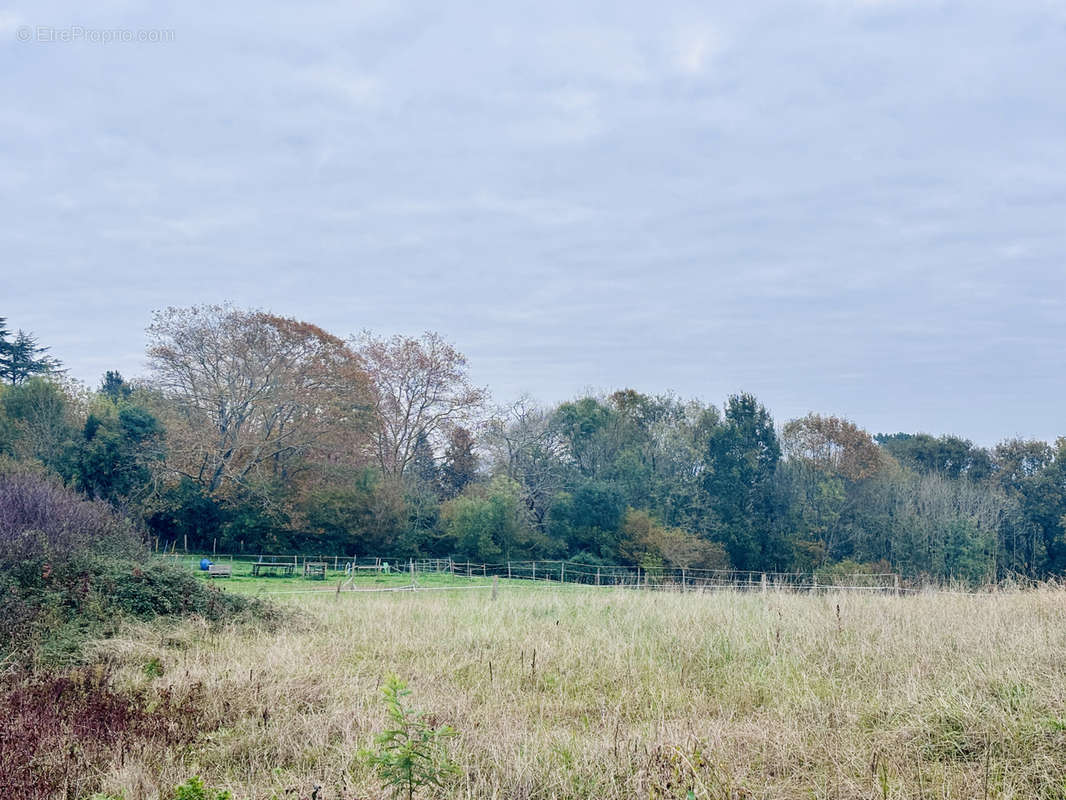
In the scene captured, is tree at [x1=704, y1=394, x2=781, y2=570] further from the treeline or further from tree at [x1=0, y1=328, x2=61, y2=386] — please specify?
tree at [x1=0, y1=328, x2=61, y2=386]

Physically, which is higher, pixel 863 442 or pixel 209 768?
pixel 863 442

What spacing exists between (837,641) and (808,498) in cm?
3506

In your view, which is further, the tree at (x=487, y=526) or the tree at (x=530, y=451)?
the tree at (x=530, y=451)

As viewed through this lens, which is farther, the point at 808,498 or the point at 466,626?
the point at 808,498

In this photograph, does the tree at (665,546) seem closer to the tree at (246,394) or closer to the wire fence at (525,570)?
the wire fence at (525,570)

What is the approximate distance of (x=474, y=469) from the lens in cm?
4441

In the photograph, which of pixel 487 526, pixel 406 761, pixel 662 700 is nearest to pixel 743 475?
pixel 487 526

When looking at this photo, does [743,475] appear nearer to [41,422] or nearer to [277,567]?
[277,567]

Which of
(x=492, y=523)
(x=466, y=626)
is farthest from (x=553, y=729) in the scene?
(x=492, y=523)

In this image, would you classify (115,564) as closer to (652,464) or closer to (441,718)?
(441,718)

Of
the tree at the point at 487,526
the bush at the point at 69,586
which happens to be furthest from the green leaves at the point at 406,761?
the tree at the point at 487,526

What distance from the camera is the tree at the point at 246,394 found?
32.9 meters

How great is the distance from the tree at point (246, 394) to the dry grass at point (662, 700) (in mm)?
22735

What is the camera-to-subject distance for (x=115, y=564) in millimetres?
12078
